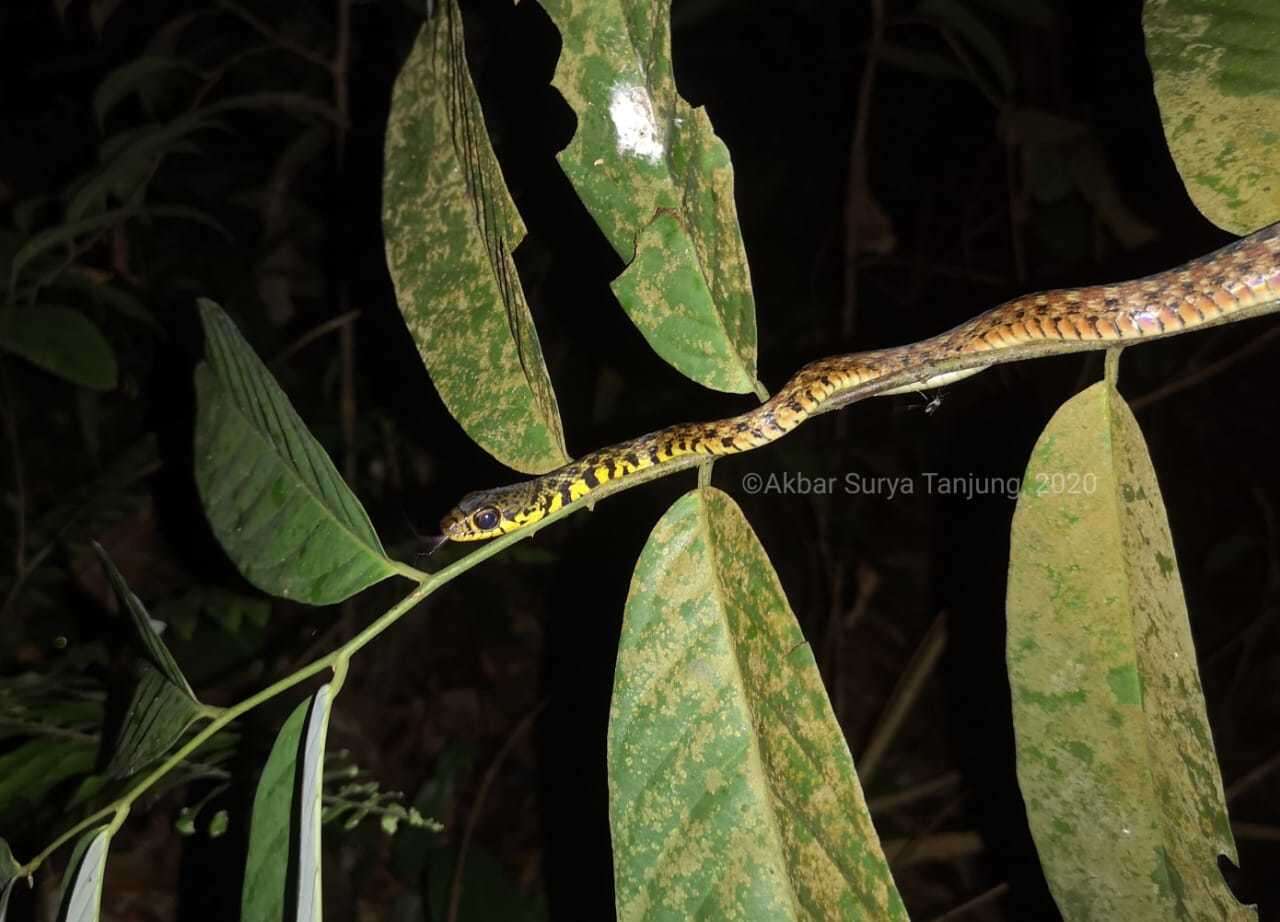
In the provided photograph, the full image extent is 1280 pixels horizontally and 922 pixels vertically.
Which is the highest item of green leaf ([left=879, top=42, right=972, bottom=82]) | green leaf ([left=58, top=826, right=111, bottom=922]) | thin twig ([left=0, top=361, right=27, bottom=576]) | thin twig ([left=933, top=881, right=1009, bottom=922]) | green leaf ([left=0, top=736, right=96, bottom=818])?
green leaf ([left=879, top=42, right=972, bottom=82])

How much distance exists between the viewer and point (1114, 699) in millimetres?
1054

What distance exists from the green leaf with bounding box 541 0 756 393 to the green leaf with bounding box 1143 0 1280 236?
53cm

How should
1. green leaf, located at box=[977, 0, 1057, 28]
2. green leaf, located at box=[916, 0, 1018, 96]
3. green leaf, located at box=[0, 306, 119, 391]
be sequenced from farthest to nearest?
green leaf, located at box=[977, 0, 1057, 28], green leaf, located at box=[916, 0, 1018, 96], green leaf, located at box=[0, 306, 119, 391]

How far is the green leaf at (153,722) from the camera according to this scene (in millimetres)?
1066

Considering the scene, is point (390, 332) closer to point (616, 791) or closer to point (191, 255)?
point (191, 255)

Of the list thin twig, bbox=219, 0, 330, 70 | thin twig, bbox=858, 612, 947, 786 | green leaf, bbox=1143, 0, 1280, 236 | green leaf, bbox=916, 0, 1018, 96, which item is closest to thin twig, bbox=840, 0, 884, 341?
green leaf, bbox=916, 0, 1018, 96

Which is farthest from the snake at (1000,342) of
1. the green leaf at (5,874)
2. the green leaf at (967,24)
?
the green leaf at (967,24)

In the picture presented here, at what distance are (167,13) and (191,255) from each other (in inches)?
55.2

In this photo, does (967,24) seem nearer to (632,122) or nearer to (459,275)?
(632,122)

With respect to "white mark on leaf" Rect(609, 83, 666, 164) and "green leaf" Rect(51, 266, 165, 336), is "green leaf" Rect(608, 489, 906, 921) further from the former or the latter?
"green leaf" Rect(51, 266, 165, 336)

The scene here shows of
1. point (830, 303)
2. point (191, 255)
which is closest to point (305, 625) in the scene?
point (191, 255)

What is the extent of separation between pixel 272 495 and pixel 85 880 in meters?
0.46

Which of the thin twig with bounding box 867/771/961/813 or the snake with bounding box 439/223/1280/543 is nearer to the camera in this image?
the snake with bounding box 439/223/1280/543

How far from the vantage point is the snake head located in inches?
83.3
